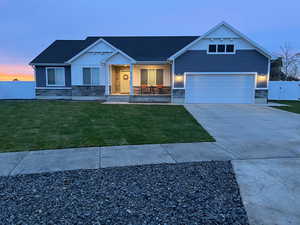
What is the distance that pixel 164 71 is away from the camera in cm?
1886

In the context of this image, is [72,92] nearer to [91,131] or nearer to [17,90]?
[17,90]

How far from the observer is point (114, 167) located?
4.39 m

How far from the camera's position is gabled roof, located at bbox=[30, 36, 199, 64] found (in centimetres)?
1839

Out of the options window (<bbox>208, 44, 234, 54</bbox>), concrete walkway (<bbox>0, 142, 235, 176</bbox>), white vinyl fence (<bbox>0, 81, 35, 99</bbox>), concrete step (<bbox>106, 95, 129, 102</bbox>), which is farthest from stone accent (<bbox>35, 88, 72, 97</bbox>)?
concrete walkway (<bbox>0, 142, 235, 176</bbox>)

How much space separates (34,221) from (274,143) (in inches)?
242

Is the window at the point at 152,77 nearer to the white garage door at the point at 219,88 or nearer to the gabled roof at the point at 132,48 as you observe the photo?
the gabled roof at the point at 132,48

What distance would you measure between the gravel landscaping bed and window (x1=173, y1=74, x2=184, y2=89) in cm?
1266

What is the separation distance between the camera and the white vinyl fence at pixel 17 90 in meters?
20.0

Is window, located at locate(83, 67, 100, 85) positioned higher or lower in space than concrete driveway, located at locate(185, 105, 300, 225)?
higher

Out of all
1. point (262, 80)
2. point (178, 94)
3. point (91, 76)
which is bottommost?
point (178, 94)

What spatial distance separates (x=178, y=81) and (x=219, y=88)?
129 inches

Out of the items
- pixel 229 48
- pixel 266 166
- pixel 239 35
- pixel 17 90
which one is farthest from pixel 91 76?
pixel 266 166

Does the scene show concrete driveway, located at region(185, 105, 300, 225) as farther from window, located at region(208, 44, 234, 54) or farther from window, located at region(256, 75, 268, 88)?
window, located at region(208, 44, 234, 54)

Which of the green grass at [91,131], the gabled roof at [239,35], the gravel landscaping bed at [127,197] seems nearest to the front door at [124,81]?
the gabled roof at [239,35]
